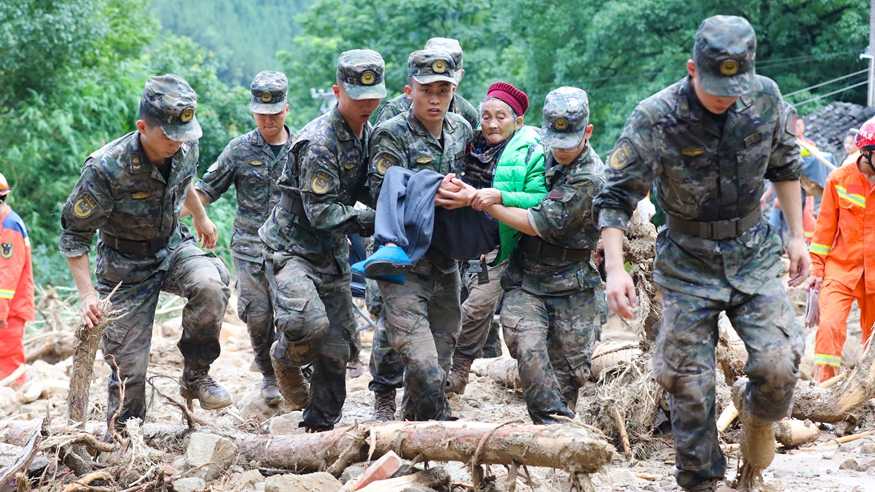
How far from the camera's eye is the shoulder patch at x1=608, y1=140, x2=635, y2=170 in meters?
5.78

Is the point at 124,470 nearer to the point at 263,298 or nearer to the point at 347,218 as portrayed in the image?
the point at 347,218

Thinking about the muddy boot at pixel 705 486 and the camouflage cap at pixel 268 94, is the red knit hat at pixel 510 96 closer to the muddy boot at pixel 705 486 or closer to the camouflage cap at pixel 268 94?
the camouflage cap at pixel 268 94

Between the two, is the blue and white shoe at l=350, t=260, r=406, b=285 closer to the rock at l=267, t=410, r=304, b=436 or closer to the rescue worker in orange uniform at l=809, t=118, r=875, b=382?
the rock at l=267, t=410, r=304, b=436

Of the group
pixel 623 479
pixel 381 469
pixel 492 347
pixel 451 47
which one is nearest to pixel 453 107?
pixel 451 47

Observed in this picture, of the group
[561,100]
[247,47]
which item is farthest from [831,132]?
[247,47]

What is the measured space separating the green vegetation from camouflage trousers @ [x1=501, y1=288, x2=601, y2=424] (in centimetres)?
1241

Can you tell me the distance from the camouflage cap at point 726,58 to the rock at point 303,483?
253 centimetres

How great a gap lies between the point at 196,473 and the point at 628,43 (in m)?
18.6

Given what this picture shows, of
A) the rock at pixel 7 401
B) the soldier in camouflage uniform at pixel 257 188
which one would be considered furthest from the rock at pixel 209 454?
the rock at pixel 7 401

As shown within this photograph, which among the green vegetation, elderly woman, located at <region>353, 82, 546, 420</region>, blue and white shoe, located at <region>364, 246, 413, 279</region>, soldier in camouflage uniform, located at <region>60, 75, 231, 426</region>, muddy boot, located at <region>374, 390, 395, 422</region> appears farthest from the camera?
the green vegetation

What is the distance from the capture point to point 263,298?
9.39m

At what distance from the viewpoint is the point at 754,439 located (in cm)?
604

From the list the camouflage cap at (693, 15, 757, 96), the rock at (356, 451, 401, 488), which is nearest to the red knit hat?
the camouflage cap at (693, 15, 757, 96)

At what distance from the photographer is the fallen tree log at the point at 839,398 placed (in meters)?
7.79
